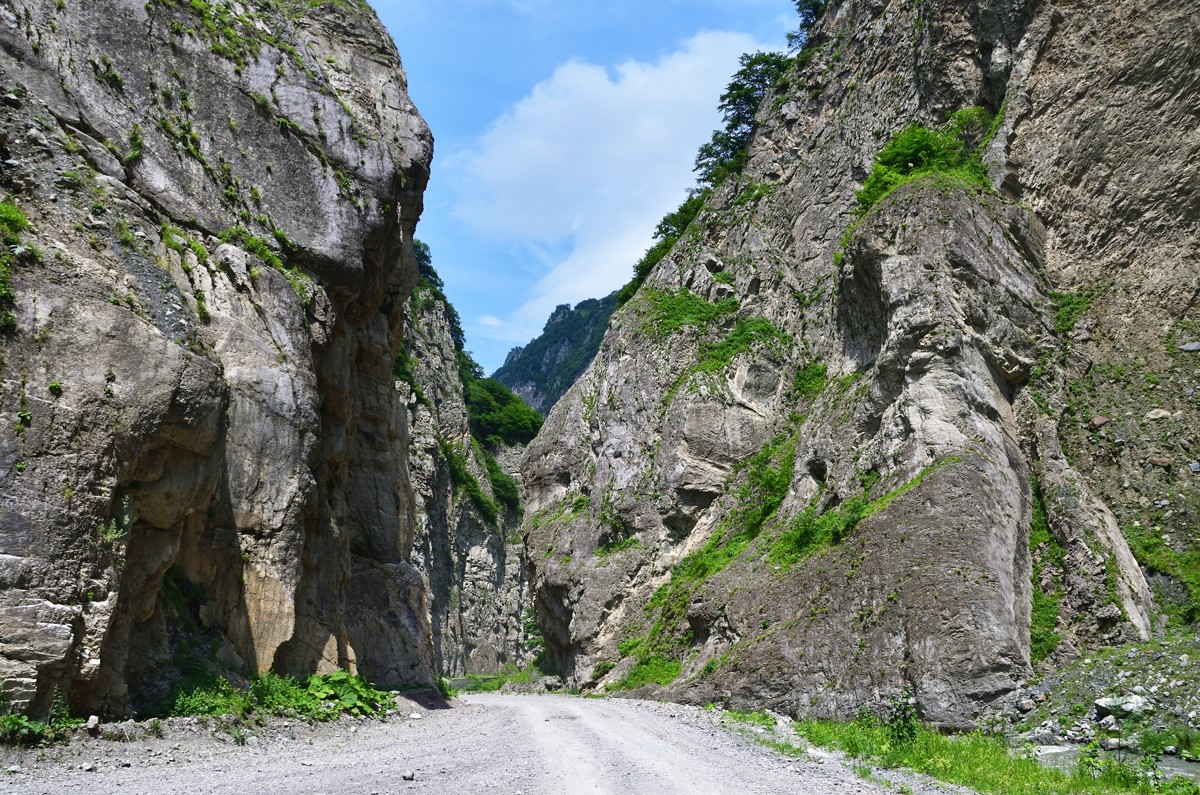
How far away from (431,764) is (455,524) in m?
46.7

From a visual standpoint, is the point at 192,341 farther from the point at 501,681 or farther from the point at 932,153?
the point at 501,681

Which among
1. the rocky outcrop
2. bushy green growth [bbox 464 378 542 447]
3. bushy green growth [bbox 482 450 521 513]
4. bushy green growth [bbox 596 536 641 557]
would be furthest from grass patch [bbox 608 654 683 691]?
bushy green growth [bbox 464 378 542 447]

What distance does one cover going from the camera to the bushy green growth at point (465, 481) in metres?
57.2

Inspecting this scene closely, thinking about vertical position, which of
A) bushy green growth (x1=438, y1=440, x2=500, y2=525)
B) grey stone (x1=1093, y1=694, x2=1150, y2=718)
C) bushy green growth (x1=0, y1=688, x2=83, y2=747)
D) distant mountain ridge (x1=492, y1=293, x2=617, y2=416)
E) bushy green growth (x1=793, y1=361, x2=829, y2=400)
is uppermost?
distant mountain ridge (x1=492, y1=293, x2=617, y2=416)

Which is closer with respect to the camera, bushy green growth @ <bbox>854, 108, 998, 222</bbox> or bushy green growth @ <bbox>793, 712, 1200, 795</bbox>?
bushy green growth @ <bbox>793, 712, 1200, 795</bbox>

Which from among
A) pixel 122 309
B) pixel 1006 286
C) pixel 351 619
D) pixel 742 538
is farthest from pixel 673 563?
pixel 122 309

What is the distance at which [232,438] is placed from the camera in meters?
14.9

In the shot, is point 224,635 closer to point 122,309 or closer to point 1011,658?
point 122,309

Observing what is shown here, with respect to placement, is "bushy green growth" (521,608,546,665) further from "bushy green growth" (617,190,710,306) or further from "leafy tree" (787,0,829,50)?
"leafy tree" (787,0,829,50)

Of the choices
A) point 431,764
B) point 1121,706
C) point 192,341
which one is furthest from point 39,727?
point 1121,706

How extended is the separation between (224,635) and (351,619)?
338 inches

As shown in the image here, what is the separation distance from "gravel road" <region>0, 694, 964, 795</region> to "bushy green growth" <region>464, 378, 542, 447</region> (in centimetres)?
6076

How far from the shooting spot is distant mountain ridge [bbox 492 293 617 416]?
370ft

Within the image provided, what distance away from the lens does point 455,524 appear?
2176 inches
